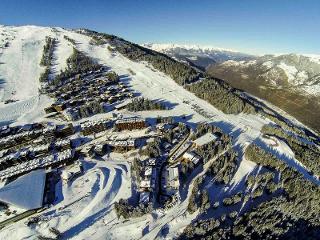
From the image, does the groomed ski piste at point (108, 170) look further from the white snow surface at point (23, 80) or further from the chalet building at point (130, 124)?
the chalet building at point (130, 124)

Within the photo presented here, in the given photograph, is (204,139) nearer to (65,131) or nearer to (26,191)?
(65,131)

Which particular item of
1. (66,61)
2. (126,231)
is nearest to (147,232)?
(126,231)

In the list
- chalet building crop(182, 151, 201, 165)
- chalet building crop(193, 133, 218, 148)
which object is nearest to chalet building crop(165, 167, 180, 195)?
chalet building crop(182, 151, 201, 165)

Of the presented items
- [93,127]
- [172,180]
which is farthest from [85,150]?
[172,180]

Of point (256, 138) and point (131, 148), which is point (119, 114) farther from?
point (256, 138)

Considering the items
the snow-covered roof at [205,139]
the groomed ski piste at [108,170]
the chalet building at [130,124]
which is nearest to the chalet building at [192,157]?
the groomed ski piste at [108,170]

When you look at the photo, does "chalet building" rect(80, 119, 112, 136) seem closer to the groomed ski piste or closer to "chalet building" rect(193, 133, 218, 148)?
the groomed ski piste

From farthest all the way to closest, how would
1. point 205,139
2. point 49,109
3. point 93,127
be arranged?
point 49,109
point 93,127
point 205,139

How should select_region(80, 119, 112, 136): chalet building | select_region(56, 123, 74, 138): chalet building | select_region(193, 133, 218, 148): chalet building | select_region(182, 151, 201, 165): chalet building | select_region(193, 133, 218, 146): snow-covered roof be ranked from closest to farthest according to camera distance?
select_region(182, 151, 201, 165): chalet building, select_region(193, 133, 218, 148): chalet building, select_region(193, 133, 218, 146): snow-covered roof, select_region(56, 123, 74, 138): chalet building, select_region(80, 119, 112, 136): chalet building
